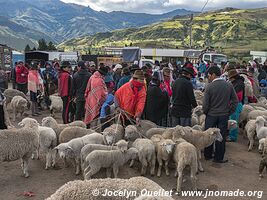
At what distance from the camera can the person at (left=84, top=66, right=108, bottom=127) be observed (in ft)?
26.1

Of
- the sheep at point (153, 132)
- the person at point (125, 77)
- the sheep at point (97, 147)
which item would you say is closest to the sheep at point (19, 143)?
the sheep at point (97, 147)

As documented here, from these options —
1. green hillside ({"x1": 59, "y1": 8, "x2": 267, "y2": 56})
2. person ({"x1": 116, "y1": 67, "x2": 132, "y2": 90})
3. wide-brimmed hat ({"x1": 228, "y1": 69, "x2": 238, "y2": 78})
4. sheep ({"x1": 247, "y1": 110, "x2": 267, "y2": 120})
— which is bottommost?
sheep ({"x1": 247, "y1": 110, "x2": 267, "y2": 120})

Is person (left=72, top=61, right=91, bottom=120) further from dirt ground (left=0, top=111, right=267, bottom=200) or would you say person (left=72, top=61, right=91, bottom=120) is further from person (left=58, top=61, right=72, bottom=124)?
dirt ground (left=0, top=111, right=267, bottom=200)

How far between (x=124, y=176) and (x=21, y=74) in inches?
367

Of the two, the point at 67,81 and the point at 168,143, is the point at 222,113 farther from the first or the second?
the point at 67,81

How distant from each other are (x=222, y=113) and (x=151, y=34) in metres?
137

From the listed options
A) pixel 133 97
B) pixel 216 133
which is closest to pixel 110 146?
pixel 133 97

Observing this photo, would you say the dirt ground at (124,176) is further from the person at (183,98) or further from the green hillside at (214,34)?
the green hillside at (214,34)

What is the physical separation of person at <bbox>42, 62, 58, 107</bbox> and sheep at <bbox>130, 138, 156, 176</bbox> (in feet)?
27.2

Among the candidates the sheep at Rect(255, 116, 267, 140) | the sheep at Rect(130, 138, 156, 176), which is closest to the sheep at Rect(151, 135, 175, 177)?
Result: the sheep at Rect(130, 138, 156, 176)

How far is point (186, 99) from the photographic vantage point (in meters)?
7.41

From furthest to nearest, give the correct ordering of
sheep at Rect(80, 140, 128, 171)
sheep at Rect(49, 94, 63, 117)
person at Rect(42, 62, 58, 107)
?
person at Rect(42, 62, 58, 107), sheep at Rect(49, 94, 63, 117), sheep at Rect(80, 140, 128, 171)

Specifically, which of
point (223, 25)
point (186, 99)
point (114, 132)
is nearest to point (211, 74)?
point (186, 99)

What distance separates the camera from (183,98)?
7395mm
